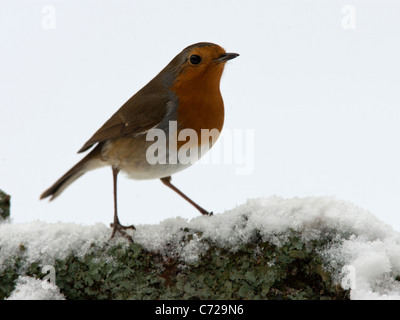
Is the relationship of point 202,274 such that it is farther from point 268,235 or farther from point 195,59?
point 195,59

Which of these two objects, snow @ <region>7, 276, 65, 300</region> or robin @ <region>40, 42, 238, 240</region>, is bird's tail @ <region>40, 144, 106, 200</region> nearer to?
robin @ <region>40, 42, 238, 240</region>

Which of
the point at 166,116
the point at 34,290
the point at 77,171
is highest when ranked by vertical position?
the point at 166,116

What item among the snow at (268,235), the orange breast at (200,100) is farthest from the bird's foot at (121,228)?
the orange breast at (200,100)

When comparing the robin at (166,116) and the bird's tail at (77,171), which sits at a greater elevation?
the robin at (166,116)

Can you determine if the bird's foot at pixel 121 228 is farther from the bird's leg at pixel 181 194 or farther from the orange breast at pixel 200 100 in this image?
the bird's leg at pixel 181 194

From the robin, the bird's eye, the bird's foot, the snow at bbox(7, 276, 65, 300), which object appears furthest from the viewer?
the bird's eye

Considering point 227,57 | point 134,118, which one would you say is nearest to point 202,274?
point 134,118

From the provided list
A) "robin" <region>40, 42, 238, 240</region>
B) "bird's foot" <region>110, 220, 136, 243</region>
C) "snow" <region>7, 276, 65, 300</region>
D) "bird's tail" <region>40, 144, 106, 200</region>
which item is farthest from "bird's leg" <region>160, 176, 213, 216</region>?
"snow" <region>7, 276, 65, 300</region>
